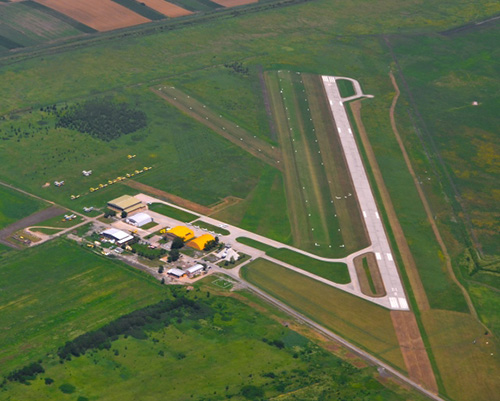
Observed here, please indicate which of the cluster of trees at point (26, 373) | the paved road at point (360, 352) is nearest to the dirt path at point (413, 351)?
the paved road at point (360, 352)

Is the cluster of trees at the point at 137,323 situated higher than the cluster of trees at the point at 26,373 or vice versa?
the cluster of trees at the point at 137,323

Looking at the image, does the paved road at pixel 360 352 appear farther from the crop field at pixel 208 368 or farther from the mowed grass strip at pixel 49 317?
the mowed grass strip at pixel 49 317

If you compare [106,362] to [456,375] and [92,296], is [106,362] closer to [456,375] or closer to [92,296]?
[92,296]

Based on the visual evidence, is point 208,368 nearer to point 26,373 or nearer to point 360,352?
point 360,352

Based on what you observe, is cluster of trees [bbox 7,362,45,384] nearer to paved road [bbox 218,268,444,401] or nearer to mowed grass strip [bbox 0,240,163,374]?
mowed grass strip [bbox 0,240,163,374]

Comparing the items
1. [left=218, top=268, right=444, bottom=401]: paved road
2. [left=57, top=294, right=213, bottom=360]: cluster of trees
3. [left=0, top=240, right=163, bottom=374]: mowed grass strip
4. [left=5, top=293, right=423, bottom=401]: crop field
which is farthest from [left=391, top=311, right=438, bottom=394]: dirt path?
[left=0, top=240, right=163, bottom=374]: mowed grass strip
